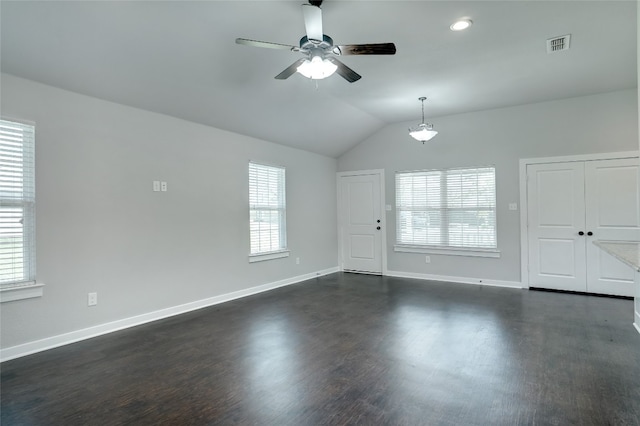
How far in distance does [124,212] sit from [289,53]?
2459 millimetres

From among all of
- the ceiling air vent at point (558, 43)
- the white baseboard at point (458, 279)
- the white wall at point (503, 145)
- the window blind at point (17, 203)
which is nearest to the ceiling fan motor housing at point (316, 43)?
the ceiling air vent at point (558, 43)

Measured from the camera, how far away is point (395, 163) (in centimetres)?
658

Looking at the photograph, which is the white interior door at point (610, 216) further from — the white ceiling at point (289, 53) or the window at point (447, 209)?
the window at point (447, 209)

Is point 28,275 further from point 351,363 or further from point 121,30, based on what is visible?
point 351,363

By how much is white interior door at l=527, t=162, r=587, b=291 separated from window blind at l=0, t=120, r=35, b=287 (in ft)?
20.6

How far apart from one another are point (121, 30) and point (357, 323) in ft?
11.7

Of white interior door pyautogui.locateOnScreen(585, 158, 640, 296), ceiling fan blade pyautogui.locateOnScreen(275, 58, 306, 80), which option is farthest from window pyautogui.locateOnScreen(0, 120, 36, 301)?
white interior door pyautogui.locateOnScreen(585, 158, 640, 296)

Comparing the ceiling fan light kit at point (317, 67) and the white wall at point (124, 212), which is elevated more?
the ceiling fan light kit at point (317, 67)

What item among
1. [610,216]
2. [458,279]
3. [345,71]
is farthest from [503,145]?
[345,71]

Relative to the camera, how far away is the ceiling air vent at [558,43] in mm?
3277

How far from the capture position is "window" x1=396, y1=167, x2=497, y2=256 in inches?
227

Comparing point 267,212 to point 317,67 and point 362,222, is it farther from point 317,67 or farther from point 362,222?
point 317,67

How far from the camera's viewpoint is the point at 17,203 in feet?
10.2

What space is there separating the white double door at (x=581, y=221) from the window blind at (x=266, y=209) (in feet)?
13.0
